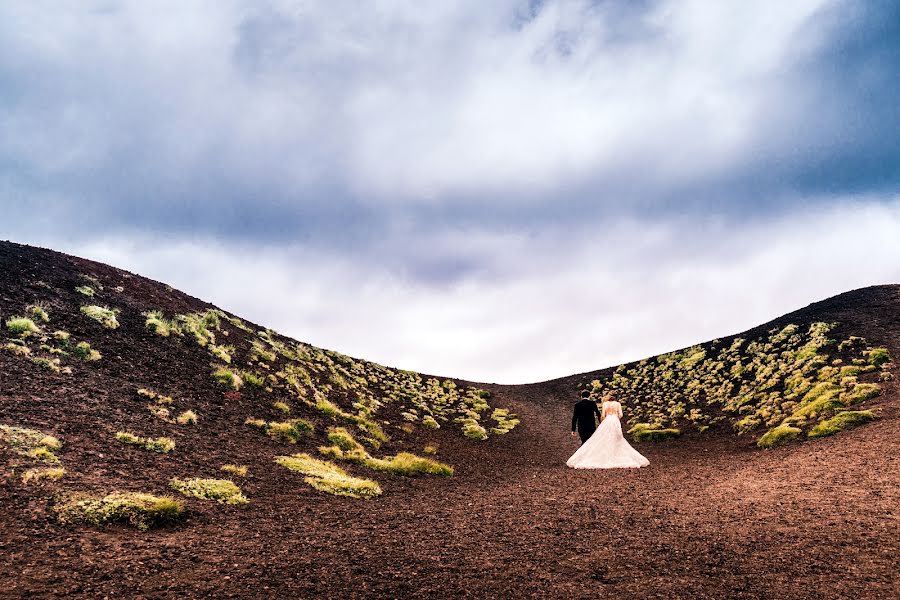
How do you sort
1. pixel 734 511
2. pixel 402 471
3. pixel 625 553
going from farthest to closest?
1. pixel 402 471
2. pixel 734 511
3. pixel 625 553

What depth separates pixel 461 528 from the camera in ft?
30.2

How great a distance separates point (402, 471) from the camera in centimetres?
1547

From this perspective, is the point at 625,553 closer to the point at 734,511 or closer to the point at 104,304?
the point at 734,511

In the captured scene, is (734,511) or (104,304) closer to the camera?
(734,511)

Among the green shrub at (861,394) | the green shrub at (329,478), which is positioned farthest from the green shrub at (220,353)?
the green shrub at (861,394)

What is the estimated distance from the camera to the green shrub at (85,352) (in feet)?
53.2

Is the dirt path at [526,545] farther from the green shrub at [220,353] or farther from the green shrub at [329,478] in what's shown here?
the green shrub at [220,353]

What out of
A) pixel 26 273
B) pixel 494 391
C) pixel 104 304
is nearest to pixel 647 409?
pixel 494 391

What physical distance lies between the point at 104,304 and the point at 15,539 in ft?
59.6

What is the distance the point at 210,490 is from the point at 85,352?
1000cm

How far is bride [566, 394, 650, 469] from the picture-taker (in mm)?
16281

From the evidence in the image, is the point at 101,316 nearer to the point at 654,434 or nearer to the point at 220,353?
the point at 220,353

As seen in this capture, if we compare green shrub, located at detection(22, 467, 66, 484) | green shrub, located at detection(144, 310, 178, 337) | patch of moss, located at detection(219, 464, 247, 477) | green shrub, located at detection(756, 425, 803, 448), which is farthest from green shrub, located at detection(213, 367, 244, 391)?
green shrub, located at detection(756, 425, 803, 448)

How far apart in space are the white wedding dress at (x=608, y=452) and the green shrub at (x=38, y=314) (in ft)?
65.9
